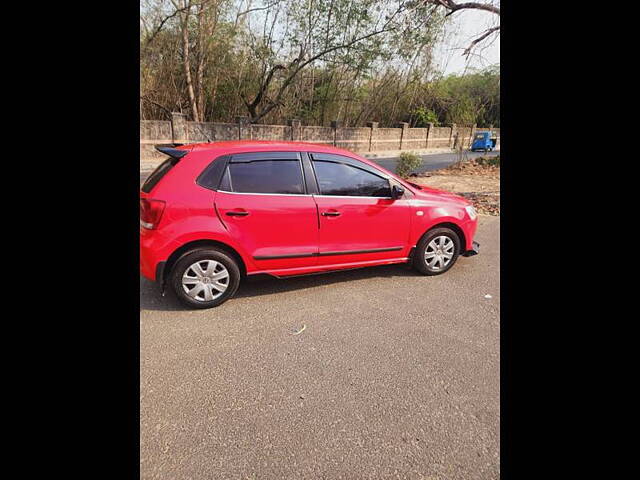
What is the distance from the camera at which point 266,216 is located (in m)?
3.12

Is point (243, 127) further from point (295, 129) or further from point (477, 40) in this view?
point (477, 40)

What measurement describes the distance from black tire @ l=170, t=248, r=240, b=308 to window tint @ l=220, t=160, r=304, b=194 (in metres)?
0.63

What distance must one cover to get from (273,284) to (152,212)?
1474mm

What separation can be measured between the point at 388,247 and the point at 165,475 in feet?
9.27

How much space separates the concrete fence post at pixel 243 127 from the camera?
1555 centimetres

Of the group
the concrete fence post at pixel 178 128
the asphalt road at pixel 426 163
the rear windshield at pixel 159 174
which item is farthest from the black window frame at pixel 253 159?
the concrete fence post at pixel 178 128

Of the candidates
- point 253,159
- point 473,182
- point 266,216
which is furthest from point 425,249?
point 473,182

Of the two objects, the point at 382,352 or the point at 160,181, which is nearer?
the point at 382,352

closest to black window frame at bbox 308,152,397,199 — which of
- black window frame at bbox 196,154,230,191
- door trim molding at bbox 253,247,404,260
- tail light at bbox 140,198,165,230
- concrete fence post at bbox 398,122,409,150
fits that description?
door trim molding at bbox 253,247,404,260

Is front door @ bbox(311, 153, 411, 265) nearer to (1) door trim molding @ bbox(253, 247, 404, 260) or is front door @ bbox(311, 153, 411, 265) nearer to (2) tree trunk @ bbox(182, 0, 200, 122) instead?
(1) door trim molding @ bbox(253, 247, 404, 260)

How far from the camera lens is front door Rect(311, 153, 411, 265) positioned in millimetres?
3377
